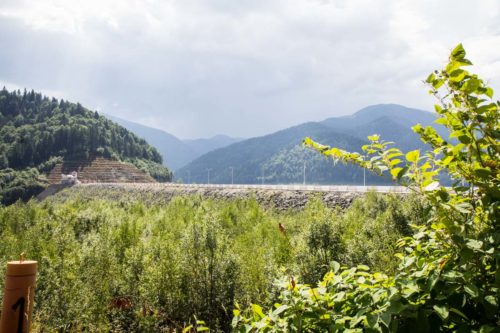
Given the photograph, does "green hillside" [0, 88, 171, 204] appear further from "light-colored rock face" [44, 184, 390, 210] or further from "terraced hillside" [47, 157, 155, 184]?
"light-colored rock face" [44, 184, 390, 210]

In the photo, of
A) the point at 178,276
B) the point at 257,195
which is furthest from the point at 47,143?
the point at 178,276

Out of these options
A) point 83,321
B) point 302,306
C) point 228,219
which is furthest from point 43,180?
point 302,306

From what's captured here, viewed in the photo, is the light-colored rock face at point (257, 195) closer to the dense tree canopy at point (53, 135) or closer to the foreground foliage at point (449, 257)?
the foreground foliage at point (449, 257)

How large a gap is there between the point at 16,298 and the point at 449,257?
3012 mm

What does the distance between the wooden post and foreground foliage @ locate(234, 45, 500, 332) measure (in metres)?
1.69

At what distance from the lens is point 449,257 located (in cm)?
207

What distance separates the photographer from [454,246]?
208 centimetres

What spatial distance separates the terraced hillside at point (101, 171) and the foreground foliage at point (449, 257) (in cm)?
14447

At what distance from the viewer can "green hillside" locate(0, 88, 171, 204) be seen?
134m

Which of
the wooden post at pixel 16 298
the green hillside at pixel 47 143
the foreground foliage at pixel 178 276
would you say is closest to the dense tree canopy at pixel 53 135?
the green hillside at pixel 47 143

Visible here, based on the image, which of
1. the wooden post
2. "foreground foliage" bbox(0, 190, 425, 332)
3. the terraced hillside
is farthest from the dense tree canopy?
the wooden post

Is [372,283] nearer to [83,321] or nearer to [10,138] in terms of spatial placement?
[83,321]

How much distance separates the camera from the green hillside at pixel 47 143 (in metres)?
134

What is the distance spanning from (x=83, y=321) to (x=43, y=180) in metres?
143
